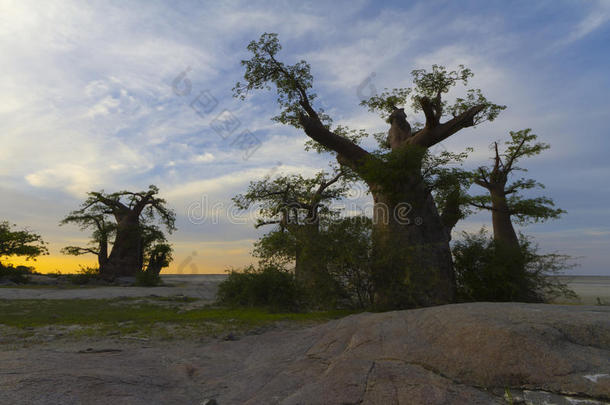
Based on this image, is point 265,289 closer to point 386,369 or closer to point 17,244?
point 386,369

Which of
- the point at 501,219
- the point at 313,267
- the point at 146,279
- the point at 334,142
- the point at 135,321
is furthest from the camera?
the point at 146,279

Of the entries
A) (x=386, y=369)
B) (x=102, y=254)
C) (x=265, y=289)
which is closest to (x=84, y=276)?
(x=102, y=254)

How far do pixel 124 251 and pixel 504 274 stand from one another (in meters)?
26.8

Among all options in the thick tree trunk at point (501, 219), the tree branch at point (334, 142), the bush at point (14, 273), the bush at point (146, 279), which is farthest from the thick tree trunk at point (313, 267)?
the bush at point (14, 273)

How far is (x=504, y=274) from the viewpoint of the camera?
13.4m

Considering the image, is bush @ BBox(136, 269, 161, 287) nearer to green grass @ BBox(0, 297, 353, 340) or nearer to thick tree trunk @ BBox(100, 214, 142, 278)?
thick tree trunk @ BBox(100, 214, 142, 278)

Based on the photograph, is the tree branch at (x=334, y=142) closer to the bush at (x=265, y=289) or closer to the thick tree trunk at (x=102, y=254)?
the bush at (x=265, y=289)

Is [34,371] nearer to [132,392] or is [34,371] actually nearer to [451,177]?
[132,392]

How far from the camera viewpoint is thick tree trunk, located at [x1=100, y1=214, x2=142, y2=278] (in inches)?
1166

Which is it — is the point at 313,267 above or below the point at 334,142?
below


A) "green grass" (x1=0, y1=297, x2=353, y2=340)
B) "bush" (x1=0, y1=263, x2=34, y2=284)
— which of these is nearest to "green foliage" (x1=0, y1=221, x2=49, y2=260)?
"bush" (x1=0, y1=263, x2=34, y2=284)

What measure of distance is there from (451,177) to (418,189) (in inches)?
65.5

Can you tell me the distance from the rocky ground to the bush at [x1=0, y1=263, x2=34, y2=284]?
91.1ft

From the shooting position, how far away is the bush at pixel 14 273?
27.3m
